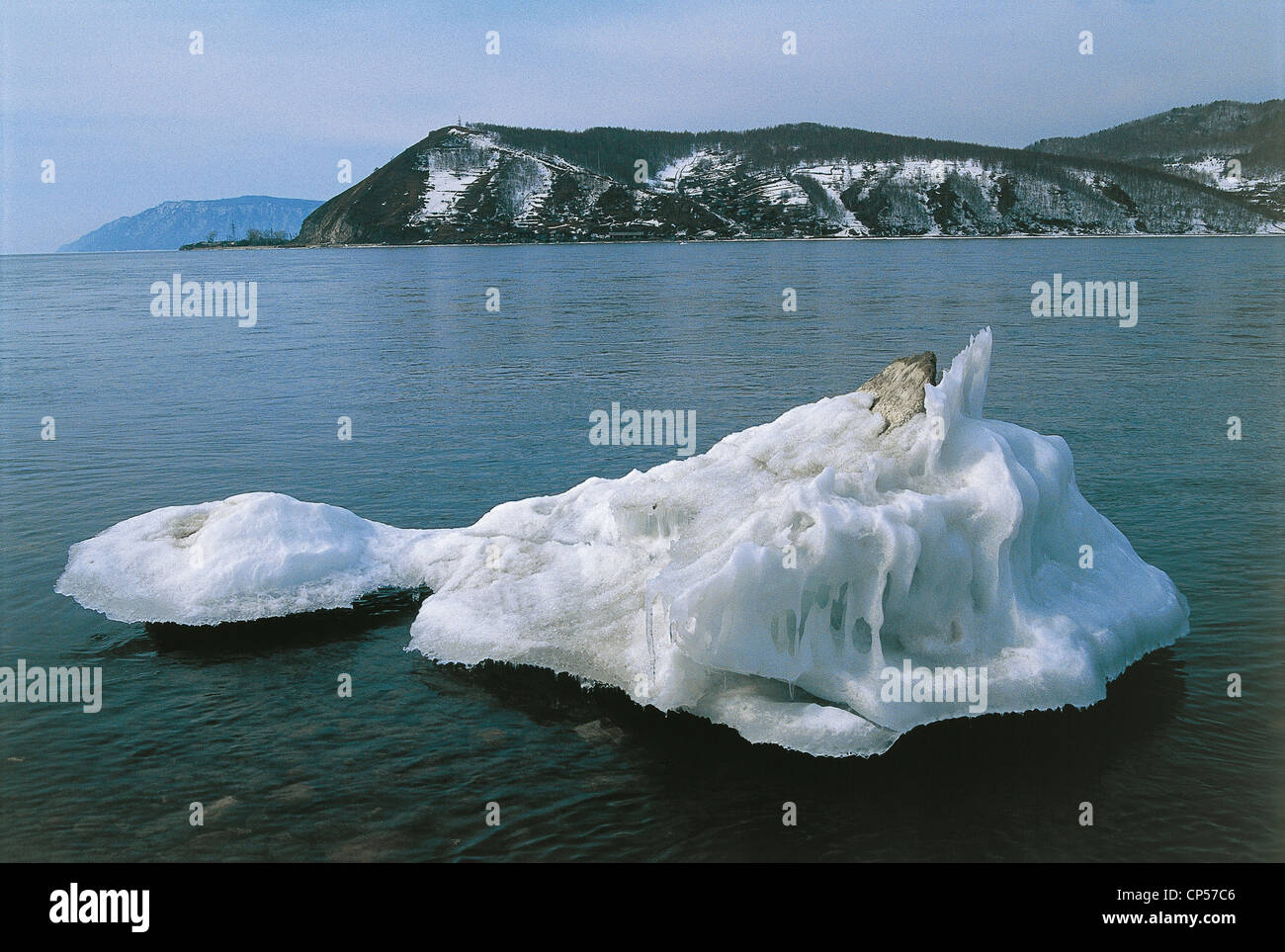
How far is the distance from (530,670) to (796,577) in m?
4.97

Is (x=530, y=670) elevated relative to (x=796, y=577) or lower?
lower

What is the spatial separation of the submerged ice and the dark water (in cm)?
65

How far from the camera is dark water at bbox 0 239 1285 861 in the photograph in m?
13.2

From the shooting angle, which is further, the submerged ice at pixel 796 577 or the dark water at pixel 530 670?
the submerged ice at pixel 796 577

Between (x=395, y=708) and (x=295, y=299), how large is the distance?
91.8 meters

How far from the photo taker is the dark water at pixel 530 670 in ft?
43.4

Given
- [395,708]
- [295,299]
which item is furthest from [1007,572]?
[295,299]

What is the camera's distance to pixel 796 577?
47.9 ft

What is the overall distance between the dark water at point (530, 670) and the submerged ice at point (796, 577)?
0.65m

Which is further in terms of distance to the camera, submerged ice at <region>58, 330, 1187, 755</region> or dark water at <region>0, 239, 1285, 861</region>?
submerged ice at <region>58, 330, 1187, 755</region>

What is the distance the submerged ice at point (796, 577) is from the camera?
577 inches

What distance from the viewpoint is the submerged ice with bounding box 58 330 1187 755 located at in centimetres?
1466

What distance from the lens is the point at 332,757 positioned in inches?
584

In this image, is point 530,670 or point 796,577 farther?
point 530,670
